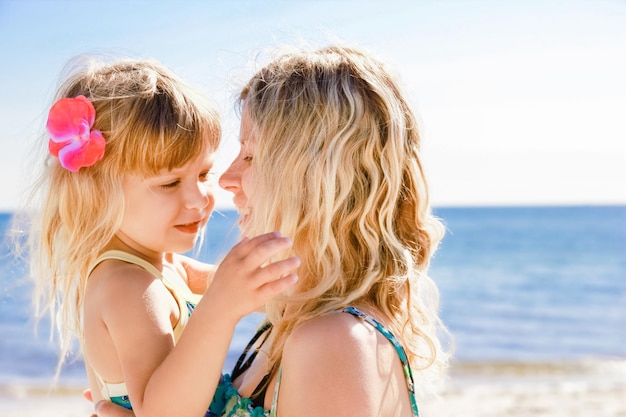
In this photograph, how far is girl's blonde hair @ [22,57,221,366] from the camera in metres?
2.54

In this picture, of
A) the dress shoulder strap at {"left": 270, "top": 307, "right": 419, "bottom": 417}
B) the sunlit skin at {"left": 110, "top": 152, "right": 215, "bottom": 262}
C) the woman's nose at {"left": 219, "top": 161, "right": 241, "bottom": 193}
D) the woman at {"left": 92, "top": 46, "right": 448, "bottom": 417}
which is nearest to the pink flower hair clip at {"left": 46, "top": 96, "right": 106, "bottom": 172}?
the sunlit skin at {"left": 110, "top": 152, "right": 215, "bottom": 262}

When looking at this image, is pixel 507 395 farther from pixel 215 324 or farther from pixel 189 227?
pixel 215 324

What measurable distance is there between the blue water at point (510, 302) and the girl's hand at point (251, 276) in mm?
599

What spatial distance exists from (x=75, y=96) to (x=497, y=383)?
829 cm

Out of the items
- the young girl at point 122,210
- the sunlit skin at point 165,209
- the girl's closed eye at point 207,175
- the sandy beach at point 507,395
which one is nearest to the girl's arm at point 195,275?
the young girl at point 122,210

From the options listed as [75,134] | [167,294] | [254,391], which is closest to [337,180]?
[254,391]

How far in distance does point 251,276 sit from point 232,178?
2.10ft

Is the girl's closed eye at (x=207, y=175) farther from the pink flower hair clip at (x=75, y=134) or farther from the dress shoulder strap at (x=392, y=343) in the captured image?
the dress shoulder strap at (x=392, y=343)

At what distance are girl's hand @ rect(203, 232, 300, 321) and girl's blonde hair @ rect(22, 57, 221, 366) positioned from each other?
2.77ft

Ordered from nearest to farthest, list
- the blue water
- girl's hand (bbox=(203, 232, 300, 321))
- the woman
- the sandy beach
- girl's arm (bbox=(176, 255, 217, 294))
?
1. girl's hand (bbox=(203, 232, 300, 321))
2. the woman
3. girl's arm (bbox=(176, 255, 217, 294))
4. the sandy beach
5. the blue water

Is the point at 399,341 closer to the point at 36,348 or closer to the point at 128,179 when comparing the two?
the point at 128,179

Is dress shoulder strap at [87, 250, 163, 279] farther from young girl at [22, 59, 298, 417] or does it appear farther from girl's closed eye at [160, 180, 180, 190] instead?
girl's closed eye at [160, 180, 180, 190]

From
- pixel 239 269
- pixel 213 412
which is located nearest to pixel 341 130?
pixel 239 269

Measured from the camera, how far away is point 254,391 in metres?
2.16
